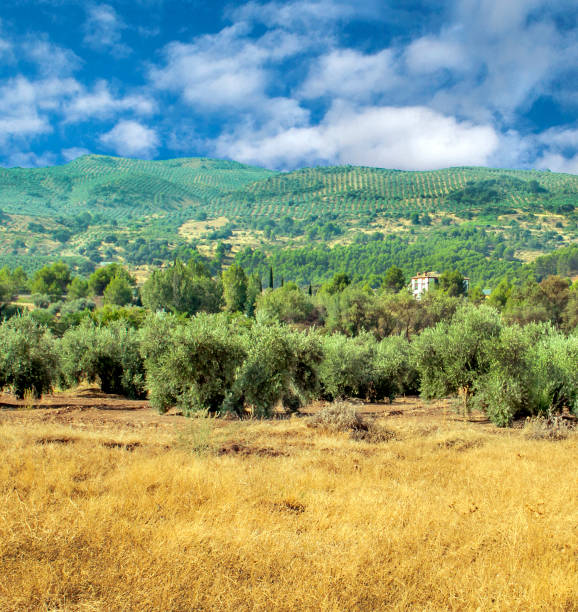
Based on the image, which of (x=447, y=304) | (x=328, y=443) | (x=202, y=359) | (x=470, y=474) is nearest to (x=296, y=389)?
(x=202, y=359)

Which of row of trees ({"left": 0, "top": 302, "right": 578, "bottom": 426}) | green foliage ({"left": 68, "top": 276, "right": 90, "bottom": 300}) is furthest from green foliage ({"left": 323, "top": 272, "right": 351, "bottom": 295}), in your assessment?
row of trees ({"left": 0, "top": 302, "right": 578, "bottom": 426})

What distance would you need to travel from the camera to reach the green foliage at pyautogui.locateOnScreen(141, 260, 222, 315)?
3061 inches

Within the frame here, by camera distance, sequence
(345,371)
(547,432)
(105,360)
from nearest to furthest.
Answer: (547,432) < (345,371) < (105,360)

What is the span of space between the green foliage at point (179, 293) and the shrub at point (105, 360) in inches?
1915

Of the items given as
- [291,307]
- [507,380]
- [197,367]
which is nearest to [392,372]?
[507,380]

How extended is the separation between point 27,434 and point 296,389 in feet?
36.0

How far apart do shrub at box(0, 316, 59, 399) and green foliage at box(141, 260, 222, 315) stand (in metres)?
54.3

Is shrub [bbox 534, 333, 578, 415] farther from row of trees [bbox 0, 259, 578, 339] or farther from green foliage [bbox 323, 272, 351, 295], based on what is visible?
green foliage [bbox 323, 272, 351, 295]

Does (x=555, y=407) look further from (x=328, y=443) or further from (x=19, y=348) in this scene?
(x=19, y=348)

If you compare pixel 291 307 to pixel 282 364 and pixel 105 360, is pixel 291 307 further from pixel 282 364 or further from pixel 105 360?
pixel 282 364

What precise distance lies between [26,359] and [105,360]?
7.15 metres

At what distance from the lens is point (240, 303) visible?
282 feet

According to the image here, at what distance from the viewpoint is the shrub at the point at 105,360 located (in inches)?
1048

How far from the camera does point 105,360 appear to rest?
2725 cm
